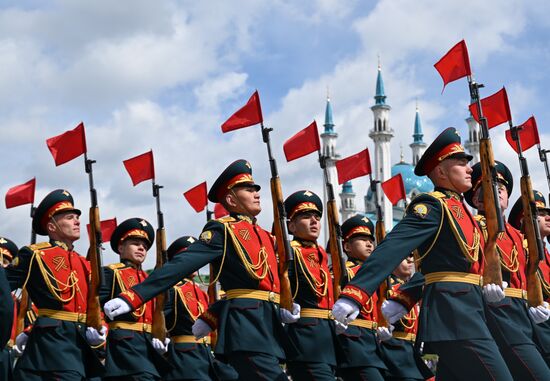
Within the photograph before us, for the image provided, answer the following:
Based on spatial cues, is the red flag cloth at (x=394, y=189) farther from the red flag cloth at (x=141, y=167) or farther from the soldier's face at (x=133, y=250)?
the soldier's face at (x=133, y=250)

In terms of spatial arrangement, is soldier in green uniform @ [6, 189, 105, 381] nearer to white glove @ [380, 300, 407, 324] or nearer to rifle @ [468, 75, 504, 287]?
white glove @ [380, 300, 407, 324]

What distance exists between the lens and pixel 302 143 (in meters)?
10.6

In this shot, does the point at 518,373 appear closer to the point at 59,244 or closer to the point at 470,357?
the point at 470,357

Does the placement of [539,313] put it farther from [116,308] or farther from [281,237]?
[116,308]

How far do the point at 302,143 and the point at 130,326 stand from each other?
8.71 ft

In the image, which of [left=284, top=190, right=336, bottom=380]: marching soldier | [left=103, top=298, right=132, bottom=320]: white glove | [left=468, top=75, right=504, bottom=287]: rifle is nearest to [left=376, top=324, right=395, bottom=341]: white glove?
[left=284, top=190, right=336, bottom=380]: marching soldier

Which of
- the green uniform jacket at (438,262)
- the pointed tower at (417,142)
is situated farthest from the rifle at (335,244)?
the pointed tower at (417,142)

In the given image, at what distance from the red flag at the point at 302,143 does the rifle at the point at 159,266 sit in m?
1.74

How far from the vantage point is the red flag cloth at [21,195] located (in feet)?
38.2

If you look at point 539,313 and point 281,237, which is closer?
point 539,313

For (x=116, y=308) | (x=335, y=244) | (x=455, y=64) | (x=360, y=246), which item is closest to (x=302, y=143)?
(x=360, y=246)

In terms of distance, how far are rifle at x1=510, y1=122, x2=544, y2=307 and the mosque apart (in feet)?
160

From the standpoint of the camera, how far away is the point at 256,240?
7.99 metres

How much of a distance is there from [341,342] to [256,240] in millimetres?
1723
